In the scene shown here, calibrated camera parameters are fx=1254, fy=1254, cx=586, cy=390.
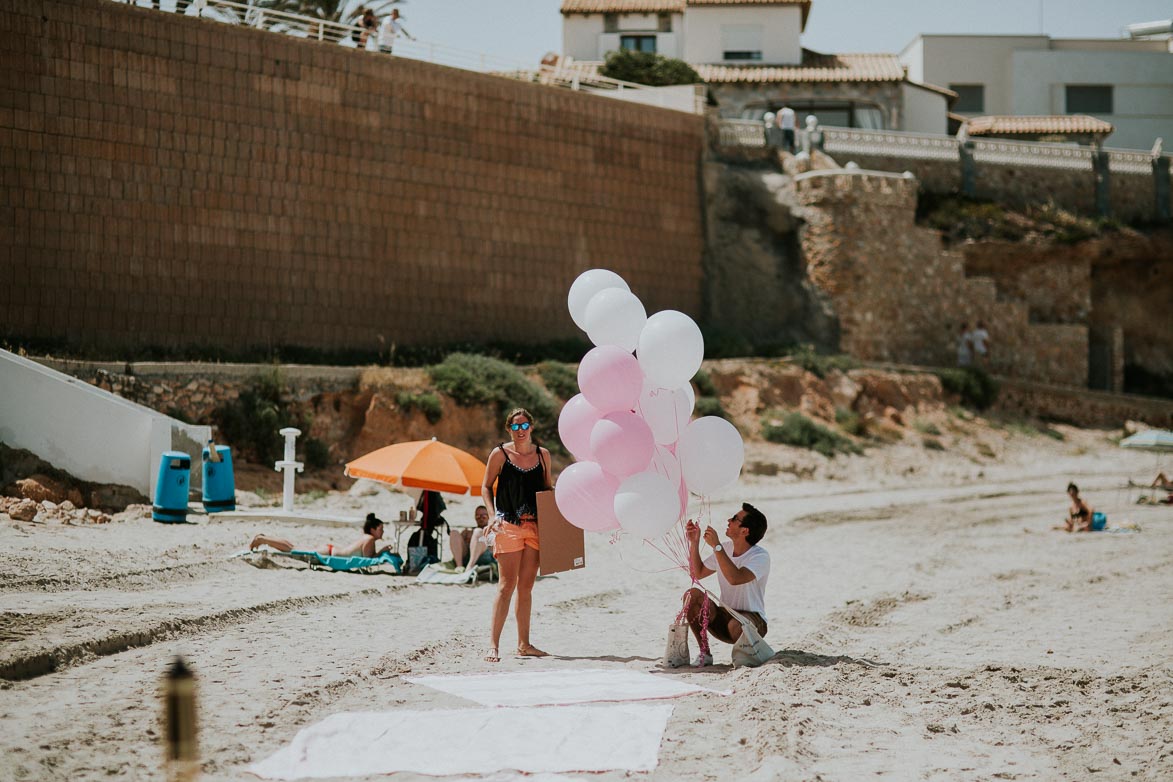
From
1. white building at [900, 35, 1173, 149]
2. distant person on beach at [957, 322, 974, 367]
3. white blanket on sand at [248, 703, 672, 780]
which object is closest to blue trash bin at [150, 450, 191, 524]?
white blanket on sand at [248, 703, 672, 780]

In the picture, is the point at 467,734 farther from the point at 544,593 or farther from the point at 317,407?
the point at 317,407

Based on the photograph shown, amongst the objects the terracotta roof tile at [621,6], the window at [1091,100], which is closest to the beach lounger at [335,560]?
the terracotta roof tile at [621,6]

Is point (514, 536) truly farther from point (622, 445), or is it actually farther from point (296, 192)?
point (296, 192)

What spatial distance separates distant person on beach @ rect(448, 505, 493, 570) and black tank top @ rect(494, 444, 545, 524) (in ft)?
10.5

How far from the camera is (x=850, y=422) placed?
23875 millimetres

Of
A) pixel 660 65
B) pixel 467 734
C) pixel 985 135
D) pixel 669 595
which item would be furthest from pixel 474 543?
pixel 985 135

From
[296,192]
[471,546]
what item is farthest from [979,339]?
[471,546]

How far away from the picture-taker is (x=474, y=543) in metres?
10.9

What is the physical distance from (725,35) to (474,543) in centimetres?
2871

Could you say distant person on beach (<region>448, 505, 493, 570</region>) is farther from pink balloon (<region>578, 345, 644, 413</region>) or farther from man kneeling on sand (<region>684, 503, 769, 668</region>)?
pink balloon (<region>578, 345, 644, 413</region>)

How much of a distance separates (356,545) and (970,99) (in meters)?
36.7

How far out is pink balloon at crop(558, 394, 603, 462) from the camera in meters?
7.44

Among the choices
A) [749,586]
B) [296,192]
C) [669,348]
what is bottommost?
[749,586]

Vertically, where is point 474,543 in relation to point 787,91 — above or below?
below
